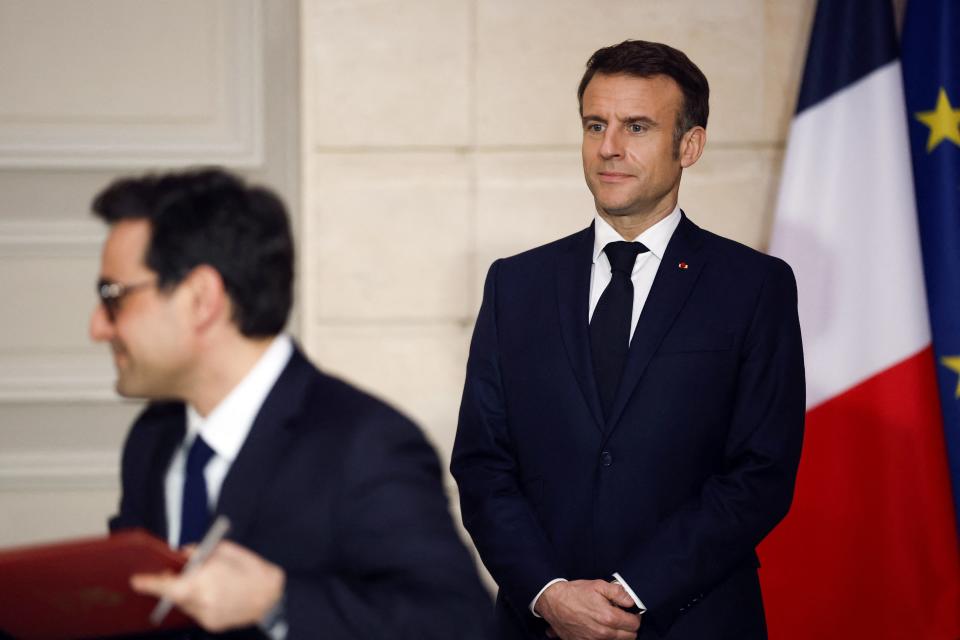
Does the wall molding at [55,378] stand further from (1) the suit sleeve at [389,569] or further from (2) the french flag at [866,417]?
(1) the suit sleeve at [389,569]

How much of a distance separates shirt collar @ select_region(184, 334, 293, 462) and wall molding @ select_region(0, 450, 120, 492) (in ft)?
7.18

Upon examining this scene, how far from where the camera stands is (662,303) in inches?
98.7

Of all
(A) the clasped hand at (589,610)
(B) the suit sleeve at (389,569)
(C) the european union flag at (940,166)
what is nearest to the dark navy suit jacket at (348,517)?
(B) the suit sleeve at (389,569)

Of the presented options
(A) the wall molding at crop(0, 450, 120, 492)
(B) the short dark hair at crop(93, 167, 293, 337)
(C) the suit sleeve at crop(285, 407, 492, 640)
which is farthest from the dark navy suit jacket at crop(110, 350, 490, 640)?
(A) the wall molding at crop(0, 450, 120, 492)

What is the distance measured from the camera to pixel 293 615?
152 cm

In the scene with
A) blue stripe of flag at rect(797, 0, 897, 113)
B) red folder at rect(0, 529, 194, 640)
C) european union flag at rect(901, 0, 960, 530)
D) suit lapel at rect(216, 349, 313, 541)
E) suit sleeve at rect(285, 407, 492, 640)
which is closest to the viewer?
red folder at rect(0, 529, 194, 640)

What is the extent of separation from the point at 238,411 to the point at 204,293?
173mm

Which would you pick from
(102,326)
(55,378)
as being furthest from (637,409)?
(55,378)

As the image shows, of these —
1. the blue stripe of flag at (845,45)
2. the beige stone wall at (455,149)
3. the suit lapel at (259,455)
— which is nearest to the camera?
the suit lapel at (259,455)

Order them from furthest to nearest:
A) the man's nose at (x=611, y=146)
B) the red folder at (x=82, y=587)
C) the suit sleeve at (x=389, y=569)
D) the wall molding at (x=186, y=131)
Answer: the wall molding at (x=186, y=131) < the man's nose at (x=611, y=146) < the suit sleeve at (x=389, y=569) < the red folder at (x=82, y=587)

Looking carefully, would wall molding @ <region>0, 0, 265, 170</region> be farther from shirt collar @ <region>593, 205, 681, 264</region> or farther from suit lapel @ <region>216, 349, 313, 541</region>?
suit lapel @ <region>216, 349, 313, 541</region>

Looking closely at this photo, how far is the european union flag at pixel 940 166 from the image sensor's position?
322 cm

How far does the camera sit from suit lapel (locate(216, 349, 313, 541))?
1.65 meters

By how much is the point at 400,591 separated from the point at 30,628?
51 cm
